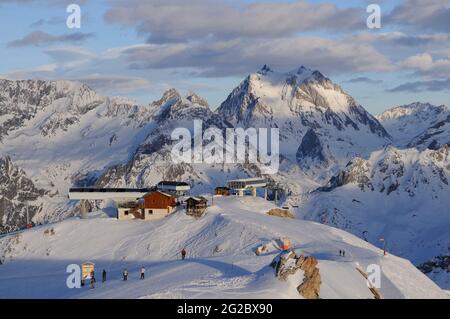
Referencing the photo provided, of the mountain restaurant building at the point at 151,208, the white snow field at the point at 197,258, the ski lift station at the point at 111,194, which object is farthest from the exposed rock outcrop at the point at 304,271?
the ski lift station at the point at 111,194

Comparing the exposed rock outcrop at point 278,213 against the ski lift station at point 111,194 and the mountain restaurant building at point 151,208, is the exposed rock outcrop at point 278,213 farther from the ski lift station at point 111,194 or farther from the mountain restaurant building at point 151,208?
the ski lift station at point 111,194

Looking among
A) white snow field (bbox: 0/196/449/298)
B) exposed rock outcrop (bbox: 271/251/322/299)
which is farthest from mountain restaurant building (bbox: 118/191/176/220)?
exposed rock outcrop (bbox: 271/251/322/299)

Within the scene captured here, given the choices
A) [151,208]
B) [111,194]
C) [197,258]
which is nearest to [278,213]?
[151,208]

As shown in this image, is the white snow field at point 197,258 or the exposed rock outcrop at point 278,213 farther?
the exposed rock outcrop at point 278,213

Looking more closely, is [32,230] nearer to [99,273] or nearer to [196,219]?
[196,219]

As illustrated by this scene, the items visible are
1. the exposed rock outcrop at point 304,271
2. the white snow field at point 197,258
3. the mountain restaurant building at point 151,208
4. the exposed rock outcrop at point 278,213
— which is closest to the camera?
the exposed rock outcrop at point 304,271

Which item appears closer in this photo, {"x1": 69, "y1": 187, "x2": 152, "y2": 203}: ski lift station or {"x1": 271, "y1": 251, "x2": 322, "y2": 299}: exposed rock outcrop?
{"x1": 271, "y1": 251, "x2": 322, "y2": 299}: exposed rock outcrop

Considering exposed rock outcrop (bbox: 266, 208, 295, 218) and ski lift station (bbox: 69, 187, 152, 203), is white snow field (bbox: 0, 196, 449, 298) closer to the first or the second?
exposed rock outcrop (bbox: 266, 208, 295, 218)
